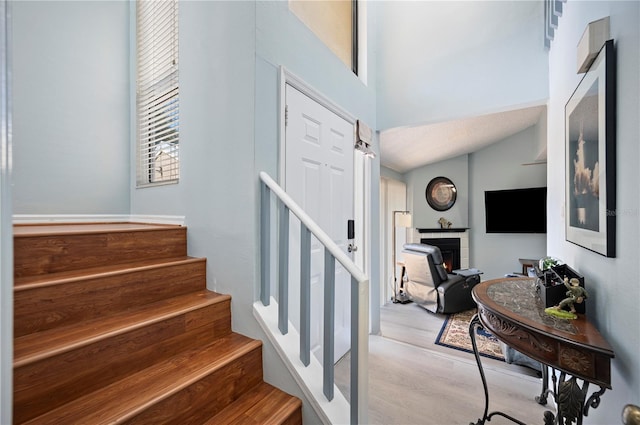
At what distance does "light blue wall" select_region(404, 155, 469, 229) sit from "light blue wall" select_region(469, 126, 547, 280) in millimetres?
152

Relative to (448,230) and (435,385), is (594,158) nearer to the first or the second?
(435,385)

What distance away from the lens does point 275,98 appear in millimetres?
1629

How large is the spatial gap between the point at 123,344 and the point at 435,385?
207cm

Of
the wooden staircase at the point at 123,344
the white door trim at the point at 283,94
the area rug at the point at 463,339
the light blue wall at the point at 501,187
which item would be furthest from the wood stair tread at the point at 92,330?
the light blue wall at the point at 501,187

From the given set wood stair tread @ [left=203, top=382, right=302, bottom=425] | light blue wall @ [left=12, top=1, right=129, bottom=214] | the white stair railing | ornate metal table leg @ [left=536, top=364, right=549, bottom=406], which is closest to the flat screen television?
ornate metal table leg @ [left=536, top=364, right=549, bottom=406]

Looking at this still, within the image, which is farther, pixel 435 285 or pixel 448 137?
pixel 448 137

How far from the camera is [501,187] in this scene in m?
5.45

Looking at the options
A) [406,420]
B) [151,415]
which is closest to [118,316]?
[151,415]

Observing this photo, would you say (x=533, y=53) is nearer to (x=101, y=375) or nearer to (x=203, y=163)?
(x=203, y=163)

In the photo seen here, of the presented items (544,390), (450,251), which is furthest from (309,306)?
(450,251)

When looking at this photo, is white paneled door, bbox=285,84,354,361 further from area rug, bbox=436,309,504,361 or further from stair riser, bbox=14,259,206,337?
area rug, bbox=436,309,504,361

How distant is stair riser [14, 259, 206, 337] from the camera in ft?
3.51

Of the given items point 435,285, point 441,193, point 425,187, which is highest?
point 425,187

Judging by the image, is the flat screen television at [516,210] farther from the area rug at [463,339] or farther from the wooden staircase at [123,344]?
the wooden staircase at [123,344]
